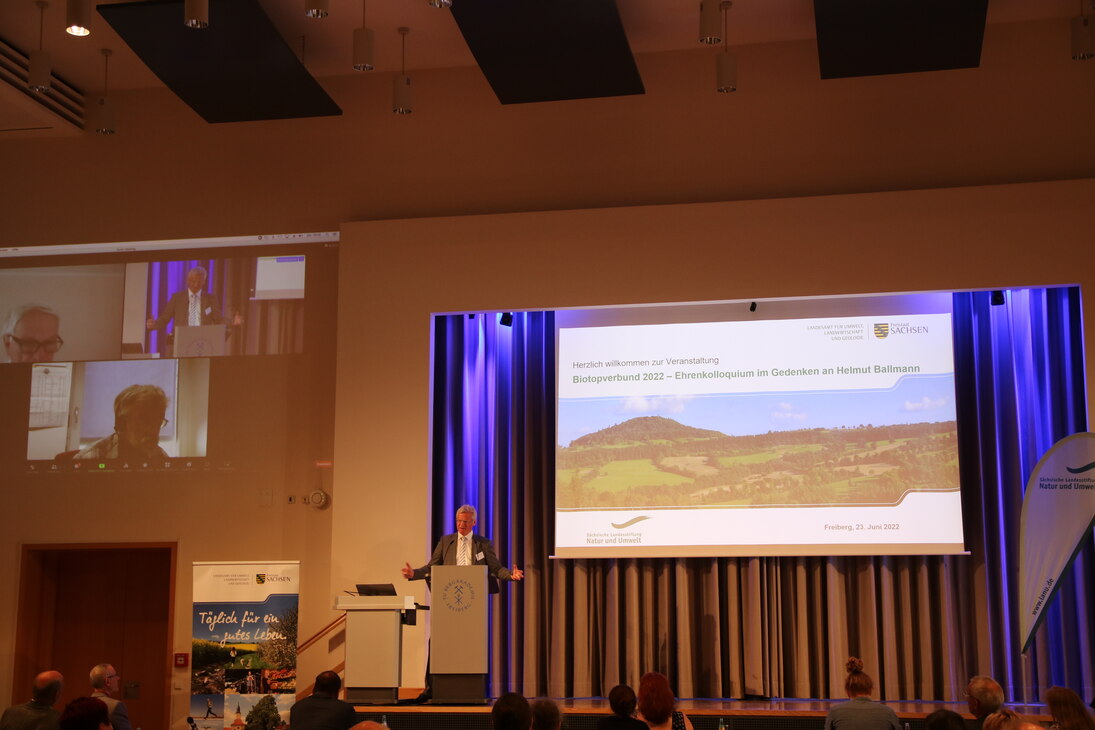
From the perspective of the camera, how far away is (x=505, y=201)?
8.50m

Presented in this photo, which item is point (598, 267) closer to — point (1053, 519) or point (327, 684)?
point (1053, 519)

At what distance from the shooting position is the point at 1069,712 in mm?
4621

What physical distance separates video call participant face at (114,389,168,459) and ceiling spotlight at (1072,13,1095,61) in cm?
726

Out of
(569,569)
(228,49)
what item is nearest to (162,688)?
(569,569)

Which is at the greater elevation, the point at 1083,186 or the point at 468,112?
the point at 468,112

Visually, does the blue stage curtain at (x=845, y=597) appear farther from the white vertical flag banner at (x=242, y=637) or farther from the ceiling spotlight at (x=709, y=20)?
the ceiling spotlight at (x=709, y=20)

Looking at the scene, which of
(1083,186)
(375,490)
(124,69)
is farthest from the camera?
(124,69)

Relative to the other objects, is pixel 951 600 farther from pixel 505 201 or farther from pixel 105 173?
pixel 105 173

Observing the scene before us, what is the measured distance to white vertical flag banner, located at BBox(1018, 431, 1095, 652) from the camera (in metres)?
6.10

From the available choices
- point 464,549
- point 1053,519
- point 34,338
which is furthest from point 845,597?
point 34,338

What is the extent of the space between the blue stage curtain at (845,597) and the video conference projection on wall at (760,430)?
324mm

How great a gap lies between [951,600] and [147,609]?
20.7ft

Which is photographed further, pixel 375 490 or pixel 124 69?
pixel 124 69

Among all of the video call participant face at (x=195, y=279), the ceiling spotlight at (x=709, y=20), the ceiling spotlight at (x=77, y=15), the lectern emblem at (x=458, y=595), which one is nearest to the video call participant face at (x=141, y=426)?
the video call participant face at (x=195, y=279)
